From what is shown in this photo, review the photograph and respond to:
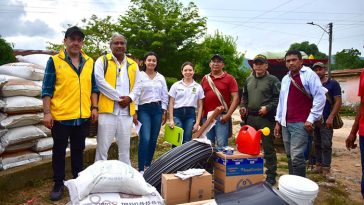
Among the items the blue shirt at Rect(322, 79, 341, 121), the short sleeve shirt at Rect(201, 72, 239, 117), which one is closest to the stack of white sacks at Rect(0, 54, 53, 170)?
the short sleeve shirt at Rect(201, 72, 239, 117)

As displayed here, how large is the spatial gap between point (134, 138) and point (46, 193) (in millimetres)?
2269

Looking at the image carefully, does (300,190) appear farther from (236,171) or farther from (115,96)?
(115,96)

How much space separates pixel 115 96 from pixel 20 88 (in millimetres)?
1217

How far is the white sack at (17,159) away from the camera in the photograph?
11.3 feet

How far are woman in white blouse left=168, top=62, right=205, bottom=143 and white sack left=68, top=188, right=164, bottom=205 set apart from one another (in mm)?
1798

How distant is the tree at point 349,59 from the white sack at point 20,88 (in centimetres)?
3649

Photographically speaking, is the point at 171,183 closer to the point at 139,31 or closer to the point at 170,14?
the point at 139,31

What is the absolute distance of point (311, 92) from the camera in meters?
3.22

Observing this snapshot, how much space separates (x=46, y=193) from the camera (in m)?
3.40

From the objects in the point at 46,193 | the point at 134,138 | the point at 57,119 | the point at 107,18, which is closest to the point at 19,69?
the point at 57,119

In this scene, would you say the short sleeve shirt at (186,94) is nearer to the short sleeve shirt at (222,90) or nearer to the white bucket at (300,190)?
the short sleeve shirt at (222,90)

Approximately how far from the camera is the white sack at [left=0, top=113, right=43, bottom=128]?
3412 millimetres

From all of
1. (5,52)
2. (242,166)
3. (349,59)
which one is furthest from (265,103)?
(349,59)

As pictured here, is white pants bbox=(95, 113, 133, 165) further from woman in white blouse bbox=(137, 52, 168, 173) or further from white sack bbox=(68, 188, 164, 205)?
white sack bbox=(68, 188, 164, 205)
